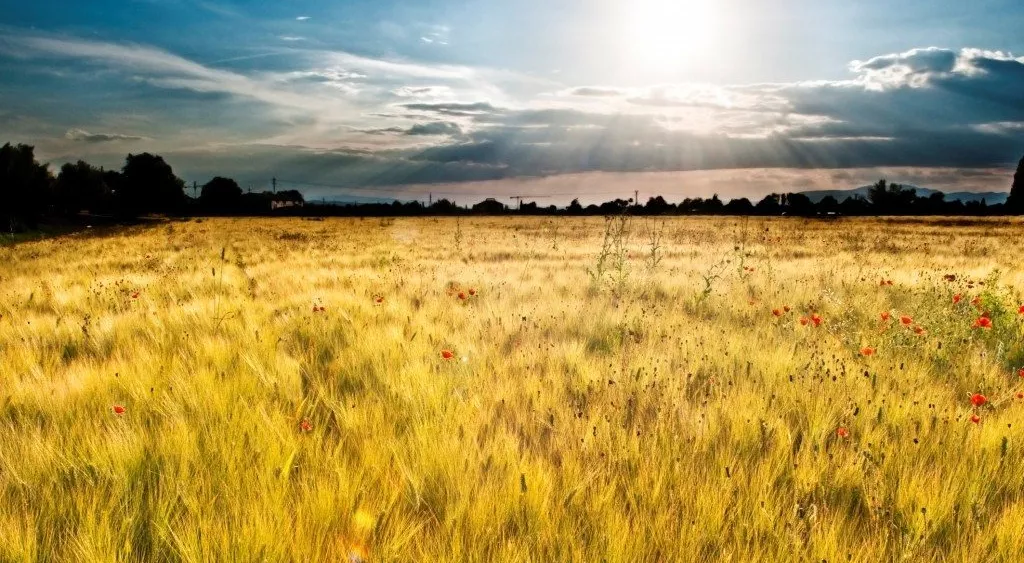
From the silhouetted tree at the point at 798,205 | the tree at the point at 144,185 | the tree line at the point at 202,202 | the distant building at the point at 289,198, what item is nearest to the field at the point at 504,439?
the tree line at the point at 202,202

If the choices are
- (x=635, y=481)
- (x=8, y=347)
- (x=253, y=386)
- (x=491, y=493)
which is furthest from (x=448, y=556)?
(x=8, y=347)

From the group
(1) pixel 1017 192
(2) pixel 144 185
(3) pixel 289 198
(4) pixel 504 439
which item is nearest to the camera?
(4) pixel 504 439

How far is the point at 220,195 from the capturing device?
87.7 meters

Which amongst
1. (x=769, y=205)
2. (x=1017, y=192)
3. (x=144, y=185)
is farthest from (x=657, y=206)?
(x=144, y=185)

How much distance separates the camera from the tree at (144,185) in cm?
6606

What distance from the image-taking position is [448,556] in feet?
5.72

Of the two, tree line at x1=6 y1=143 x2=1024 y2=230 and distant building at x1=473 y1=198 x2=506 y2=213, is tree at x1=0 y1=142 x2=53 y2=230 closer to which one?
tree line at x1=6 y1=143 x2=1024 y2=230

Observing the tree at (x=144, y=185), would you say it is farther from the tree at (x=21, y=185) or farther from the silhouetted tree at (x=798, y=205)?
the silhouetted tree at (x=798, y=205)

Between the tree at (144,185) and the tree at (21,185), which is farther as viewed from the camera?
the tree at (144,185)

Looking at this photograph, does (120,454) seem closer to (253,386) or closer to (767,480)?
(253,386)

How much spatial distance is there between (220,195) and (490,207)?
4732cm

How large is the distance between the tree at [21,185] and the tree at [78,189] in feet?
29.3

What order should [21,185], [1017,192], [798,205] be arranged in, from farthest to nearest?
[1017,192] < [798,205] < [21,185]

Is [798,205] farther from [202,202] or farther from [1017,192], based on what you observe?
[202,202]
